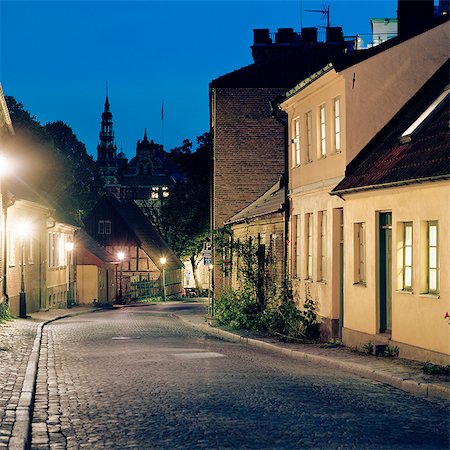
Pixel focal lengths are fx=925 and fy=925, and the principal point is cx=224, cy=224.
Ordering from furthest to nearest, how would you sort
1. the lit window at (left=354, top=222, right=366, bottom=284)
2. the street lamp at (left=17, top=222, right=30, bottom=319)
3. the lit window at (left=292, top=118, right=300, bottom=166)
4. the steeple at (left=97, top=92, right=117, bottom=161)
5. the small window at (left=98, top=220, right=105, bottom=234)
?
the steeple at (left=97, top=92, right=117, bottom=161), the small window at (left=98, top=220, right=105, bottom=234), the street lamp at (left=17, top=222, right=30, bottom=319), the lit window at (left=292, top=118, right=300, bottom=166), the lit window at (left=354, top=222, right=366, bottom=284)

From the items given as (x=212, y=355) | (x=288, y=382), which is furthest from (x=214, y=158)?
(x=288, y=382)

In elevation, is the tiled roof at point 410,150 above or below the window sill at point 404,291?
above

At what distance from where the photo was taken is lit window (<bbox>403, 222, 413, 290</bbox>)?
16.2 meters

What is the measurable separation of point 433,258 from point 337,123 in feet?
20.1

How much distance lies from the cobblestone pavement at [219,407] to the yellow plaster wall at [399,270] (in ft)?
5.26

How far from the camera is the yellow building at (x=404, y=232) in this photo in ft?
47.9

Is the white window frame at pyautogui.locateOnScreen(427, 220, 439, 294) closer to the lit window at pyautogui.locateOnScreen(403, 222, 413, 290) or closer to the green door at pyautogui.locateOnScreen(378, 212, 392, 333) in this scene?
the lit window at pyautogui.locateOnScreen(403, 222, 413, 290)

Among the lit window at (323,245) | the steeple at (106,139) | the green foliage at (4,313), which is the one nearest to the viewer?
the lit window at (323,245)

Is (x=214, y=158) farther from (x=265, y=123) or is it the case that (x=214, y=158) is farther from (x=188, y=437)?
(x=188, y=437)

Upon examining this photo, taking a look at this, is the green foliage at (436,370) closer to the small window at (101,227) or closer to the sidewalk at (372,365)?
the sidewalk at (372,365)

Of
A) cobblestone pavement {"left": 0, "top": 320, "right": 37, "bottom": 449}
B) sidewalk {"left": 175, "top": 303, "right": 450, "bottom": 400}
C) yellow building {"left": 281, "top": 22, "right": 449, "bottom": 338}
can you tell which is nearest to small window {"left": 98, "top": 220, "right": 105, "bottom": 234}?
cobblestone pavement {"left": 0, "top": 320, "right": 37, "bottom": 449}

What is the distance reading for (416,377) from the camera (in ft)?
42.9

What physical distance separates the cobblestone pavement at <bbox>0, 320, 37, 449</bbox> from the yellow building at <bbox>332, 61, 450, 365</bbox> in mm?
6418

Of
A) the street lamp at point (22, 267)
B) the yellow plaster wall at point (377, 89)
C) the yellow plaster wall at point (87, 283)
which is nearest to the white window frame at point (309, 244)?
the yellow plaster wall at point (377, 89)
